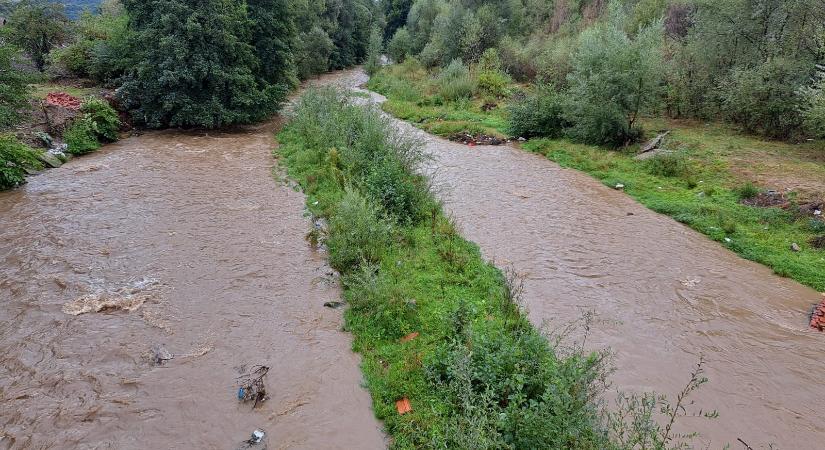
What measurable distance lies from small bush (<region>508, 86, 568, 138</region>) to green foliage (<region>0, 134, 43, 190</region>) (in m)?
19.5

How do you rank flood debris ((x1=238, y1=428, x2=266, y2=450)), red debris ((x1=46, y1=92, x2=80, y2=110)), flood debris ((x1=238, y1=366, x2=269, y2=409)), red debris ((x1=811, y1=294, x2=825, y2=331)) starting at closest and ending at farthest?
flood debris ((x1=238, y1=428, x2=266, y2=450)) → flood debris ((x1=238, y1=366, x2=269, y2=409)) → red debris ((x1=811, y1=294, x2=825, y2=331)) → red debris ((x1=46, y1=92, x2=80, y2=110))

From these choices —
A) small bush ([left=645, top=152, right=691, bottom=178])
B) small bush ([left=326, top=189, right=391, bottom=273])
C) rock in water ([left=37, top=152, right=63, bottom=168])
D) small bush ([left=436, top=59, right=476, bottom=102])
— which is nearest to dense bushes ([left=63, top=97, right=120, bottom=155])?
rock in water ([left=37, top=152, right=63, bottom=168])

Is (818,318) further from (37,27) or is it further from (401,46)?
(401,46)

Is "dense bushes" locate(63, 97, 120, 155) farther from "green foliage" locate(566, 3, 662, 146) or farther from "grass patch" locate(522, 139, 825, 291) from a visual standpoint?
"green foliage" locate(566, 3, 662, 146)

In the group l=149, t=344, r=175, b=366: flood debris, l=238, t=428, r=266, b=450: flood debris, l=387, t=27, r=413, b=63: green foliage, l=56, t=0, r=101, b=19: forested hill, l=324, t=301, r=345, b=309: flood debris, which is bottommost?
l=149, t=344, r=175, b=366: flood debris

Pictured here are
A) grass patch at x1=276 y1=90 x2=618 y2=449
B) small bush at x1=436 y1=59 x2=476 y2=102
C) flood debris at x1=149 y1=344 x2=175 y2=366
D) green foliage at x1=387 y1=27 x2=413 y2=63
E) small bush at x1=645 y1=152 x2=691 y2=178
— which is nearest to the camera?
grass patch at x1=276 y1=90 x2=618 y2=449

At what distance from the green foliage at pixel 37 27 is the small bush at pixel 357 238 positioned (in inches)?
928

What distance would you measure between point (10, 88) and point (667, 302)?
17.4 meters

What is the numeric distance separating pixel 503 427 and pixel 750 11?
868 inches

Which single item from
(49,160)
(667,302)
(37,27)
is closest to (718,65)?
(667,302)

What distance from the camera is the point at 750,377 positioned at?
7.27 meters

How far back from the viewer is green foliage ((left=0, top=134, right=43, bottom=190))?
1361 centimetres

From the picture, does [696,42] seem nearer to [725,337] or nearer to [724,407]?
[725,337]

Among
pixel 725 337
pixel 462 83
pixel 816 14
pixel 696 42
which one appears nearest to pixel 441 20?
pixel 462 83
